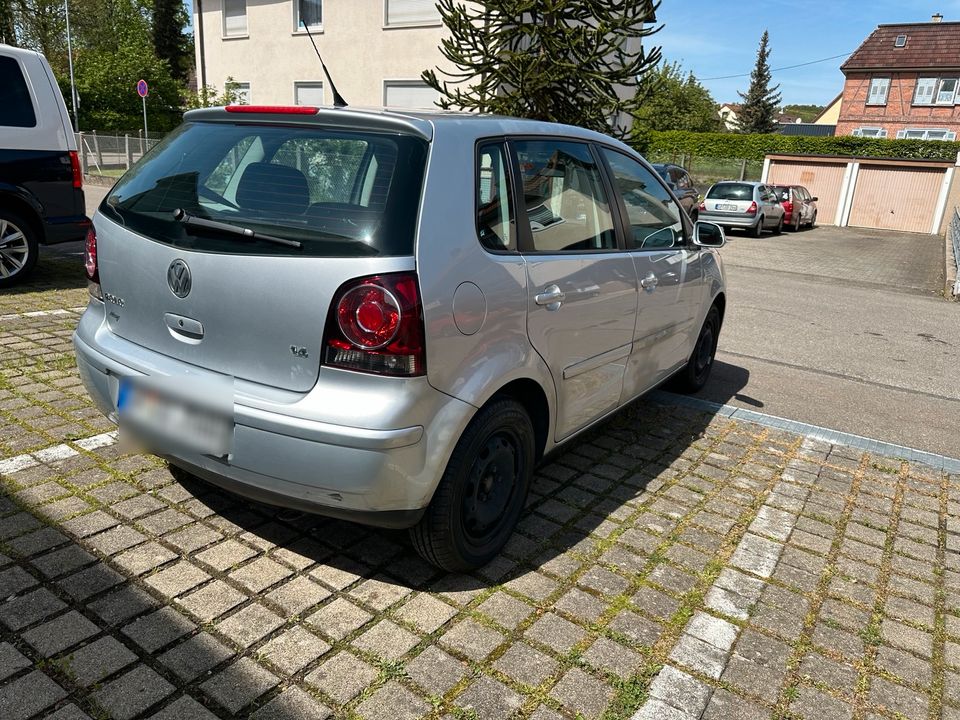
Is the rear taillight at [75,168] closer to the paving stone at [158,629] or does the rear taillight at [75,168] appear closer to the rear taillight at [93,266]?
the rear taillight at [93,266]

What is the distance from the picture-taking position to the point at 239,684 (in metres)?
2.36

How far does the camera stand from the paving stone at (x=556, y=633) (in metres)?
2.69

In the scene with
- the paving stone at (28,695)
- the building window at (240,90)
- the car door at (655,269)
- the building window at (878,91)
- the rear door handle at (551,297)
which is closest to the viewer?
the paving stone at (28,695)

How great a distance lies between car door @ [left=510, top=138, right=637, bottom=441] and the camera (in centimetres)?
319

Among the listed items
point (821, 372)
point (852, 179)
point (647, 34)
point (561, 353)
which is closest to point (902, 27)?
point (852, 179)

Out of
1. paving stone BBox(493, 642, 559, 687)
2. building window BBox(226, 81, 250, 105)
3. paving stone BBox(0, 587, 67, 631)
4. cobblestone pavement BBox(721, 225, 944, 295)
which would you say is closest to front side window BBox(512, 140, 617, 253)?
paving stone BBox(493, 642, 559, 687)

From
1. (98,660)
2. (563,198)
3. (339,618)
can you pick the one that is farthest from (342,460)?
(563,198)

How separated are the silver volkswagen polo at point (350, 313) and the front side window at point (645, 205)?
2.26ft

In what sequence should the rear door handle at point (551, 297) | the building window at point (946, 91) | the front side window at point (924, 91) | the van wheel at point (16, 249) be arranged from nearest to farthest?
the rear door handle at point (551, 297)
the van wheel at point (16, 249)
the building window at point (946, 91)
the front side window at point (924, 91)

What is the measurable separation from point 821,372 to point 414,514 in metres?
5.57

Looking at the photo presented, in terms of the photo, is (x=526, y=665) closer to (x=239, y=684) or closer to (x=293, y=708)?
(x=293, y=708)

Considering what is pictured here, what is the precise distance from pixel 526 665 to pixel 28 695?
1.57 meters

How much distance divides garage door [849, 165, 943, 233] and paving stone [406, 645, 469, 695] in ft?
105

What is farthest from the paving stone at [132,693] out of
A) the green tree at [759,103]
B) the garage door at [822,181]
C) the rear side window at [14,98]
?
the green tree at [759,103]
